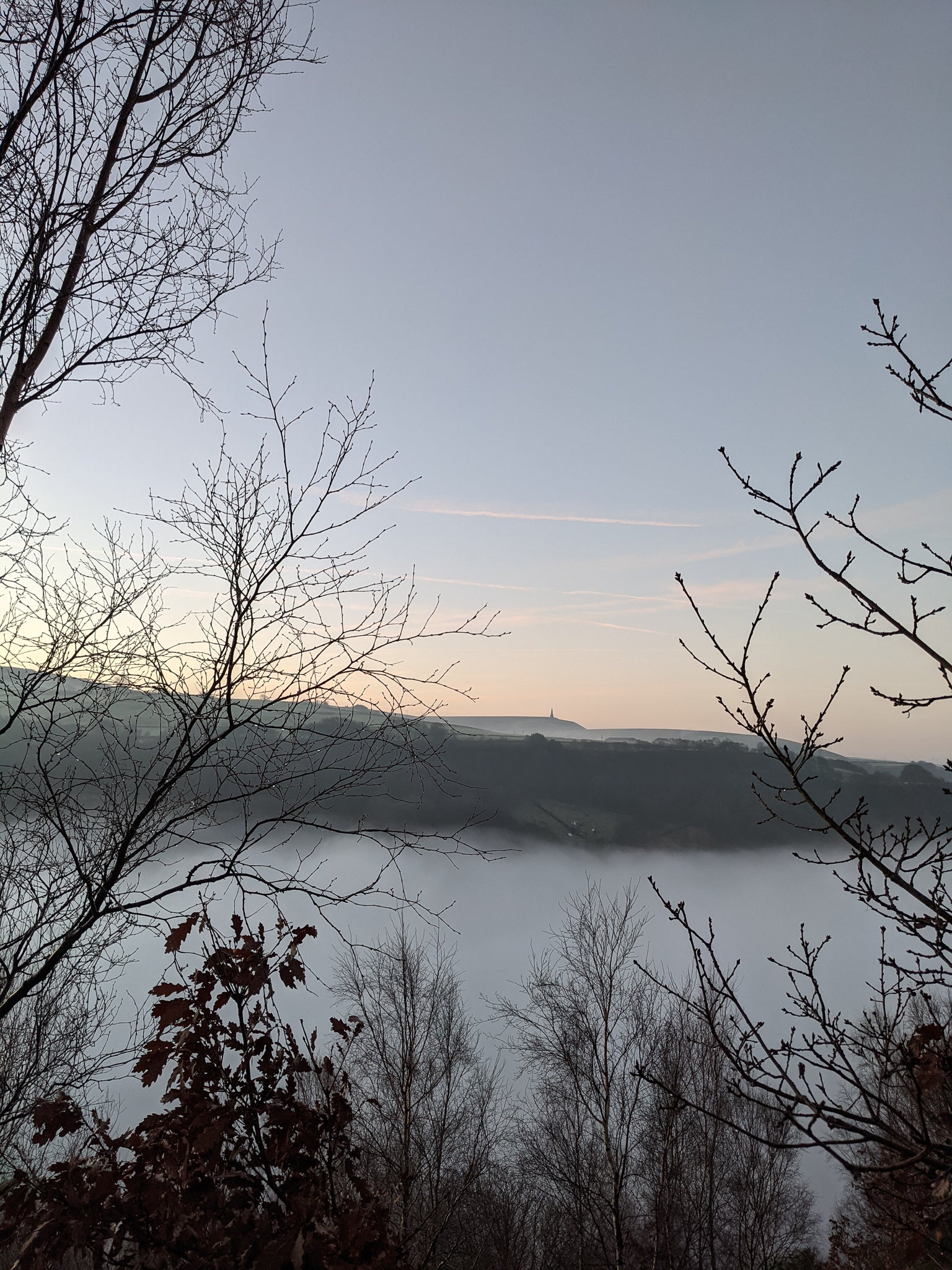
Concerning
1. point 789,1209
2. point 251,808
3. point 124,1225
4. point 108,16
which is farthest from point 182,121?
point 789,1209

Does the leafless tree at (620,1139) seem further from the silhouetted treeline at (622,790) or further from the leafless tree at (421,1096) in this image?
the silhouetted treeline at (622,790)

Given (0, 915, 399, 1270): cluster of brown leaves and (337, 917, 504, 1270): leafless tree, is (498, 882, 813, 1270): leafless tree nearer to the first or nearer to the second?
(337, 917, 504, 1270): leafless tree

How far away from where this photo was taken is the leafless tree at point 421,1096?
1455 centimetres

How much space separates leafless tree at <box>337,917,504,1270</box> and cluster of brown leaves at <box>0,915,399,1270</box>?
10473 millimetres

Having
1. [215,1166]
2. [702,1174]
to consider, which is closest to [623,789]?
[702,1174]

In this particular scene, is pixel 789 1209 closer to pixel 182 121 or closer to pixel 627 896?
pixel 627 896

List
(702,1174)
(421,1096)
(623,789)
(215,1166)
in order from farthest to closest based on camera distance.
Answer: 1. (623,789)
2. (702,1174)
3. (421,1096)
4. (215,1166)

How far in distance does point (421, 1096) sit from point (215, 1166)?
16.1m

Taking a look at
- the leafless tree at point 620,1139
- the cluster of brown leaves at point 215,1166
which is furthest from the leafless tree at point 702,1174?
the cluster of brown leaves at point 215,1166

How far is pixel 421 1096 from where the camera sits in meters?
16.0

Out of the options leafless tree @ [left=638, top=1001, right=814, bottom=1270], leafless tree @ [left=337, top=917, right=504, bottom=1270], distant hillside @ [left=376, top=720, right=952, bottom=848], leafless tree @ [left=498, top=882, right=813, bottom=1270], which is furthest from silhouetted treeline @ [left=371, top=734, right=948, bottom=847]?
leafless tree @ [left=498, top=882, right=813, bottom=1270]

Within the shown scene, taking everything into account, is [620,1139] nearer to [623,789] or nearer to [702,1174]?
[702,1174]

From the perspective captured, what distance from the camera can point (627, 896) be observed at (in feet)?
62.8

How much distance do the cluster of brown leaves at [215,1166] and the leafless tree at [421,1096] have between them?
10.5 m
